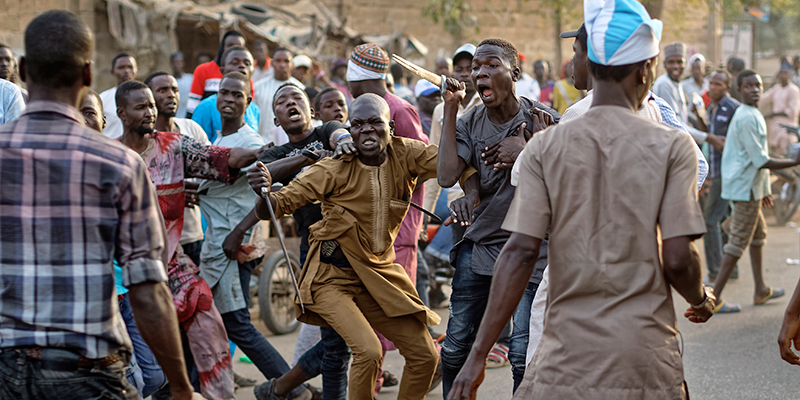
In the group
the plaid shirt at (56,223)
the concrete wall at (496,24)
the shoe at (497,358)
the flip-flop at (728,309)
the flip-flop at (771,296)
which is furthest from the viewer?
the concrete wall at (496,24)

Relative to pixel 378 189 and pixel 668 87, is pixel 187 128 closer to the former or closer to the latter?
pixel 378 189

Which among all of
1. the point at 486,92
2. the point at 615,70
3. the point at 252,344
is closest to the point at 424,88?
the point at 252,344

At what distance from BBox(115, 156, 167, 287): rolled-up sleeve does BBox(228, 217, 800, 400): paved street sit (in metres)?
3.00

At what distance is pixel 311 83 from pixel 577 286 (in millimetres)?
11983

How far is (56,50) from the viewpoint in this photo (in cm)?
234

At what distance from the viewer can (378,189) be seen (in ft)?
13.6

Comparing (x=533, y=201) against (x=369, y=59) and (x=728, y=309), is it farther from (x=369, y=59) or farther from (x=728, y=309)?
(x=728, y=309)

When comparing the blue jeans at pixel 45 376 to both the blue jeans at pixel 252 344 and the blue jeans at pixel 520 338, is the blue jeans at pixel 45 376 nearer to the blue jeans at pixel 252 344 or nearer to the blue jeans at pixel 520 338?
the blue jeans at pixel 520 338

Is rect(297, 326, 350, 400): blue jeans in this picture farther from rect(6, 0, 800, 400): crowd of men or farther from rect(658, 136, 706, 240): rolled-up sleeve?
rect(658, 136, 706, 240): rolled-up sleeve

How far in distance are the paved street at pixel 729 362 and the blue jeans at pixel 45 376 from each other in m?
2.92

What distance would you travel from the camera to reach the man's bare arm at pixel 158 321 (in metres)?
2.44

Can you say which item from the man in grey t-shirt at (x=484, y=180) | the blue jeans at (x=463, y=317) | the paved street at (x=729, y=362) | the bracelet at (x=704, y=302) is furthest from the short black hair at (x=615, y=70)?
the paved street at (x=729, y=362)

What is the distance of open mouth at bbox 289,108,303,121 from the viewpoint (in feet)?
15.7

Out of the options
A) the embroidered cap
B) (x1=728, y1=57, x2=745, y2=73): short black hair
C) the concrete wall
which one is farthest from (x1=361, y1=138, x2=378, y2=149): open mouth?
(x1=728, y1=57, x2=745, y2=73): short black hair
